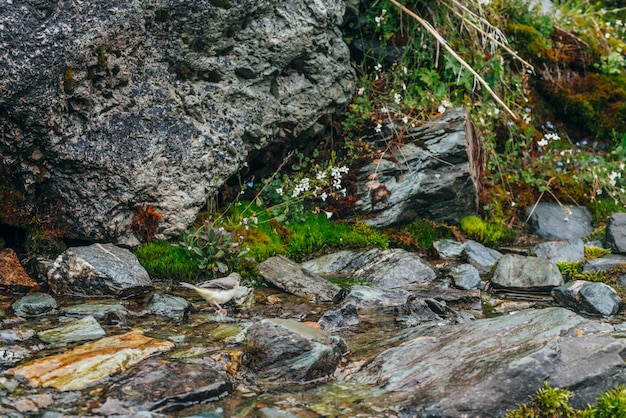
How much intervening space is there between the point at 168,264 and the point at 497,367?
435cm

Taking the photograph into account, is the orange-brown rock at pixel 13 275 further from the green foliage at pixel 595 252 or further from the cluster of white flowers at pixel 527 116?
the cluster of white flowers at pixel 527 116

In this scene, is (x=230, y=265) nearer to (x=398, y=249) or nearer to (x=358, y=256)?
(x=358, y=256)

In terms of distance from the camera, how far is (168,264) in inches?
314

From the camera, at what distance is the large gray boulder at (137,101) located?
7.43 metres

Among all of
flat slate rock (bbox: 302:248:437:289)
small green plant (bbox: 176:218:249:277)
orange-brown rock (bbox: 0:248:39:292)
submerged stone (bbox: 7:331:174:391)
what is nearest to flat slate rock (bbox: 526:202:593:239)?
flat slate rock (bbox: 302:248:437:289)

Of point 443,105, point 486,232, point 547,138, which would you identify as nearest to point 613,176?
point 547,138

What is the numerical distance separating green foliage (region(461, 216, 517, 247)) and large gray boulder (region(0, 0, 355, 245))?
305cm

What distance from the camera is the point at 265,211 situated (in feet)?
30.6

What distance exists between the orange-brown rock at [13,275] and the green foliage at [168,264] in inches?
49.0

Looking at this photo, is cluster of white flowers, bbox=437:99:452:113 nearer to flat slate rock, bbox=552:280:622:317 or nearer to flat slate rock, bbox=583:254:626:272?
flat slate rock, bbox=583:254:626:272

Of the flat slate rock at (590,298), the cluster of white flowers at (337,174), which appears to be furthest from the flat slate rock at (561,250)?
the cluster of white flowers at (337,174)

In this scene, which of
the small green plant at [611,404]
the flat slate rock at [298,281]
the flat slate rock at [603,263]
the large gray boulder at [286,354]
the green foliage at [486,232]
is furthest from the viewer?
the green foliage at [486,232]

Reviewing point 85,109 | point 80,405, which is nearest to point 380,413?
Answer: point 80,405

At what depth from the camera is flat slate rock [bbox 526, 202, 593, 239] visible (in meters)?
10.5
